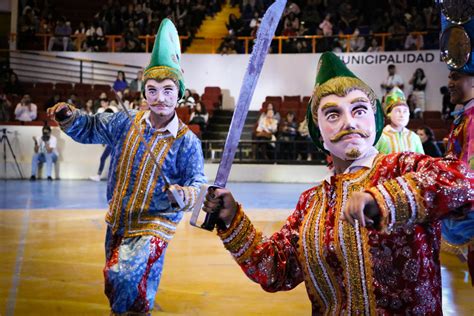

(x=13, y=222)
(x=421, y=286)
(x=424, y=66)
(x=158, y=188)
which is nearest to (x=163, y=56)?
(x=158, y=188)

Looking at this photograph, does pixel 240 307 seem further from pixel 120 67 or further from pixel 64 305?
pixel 120 67

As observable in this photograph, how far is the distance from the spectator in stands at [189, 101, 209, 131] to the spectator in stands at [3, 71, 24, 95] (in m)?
4.92

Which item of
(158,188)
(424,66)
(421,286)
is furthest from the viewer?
(424,66)

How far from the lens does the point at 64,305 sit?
4777 millimetres

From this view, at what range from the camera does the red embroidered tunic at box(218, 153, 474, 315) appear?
1.69 m

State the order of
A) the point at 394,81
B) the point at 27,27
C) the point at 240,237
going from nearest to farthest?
1. the point at 240,237
2. the point at 394,81
3. the point at 27,27

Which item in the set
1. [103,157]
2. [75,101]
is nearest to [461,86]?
[103,157]

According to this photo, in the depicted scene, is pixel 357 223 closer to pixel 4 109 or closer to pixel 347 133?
pixel 347 133

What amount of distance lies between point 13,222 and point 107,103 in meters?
7.12

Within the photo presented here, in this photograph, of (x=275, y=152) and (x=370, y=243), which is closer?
(x=370, y=243)

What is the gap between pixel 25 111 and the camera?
631 inches

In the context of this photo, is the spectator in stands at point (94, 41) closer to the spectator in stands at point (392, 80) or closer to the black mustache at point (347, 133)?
the spectator in stands at point (392, 80)

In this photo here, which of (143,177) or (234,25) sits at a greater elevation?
(234,25)

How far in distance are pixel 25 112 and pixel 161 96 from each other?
13.0 m
